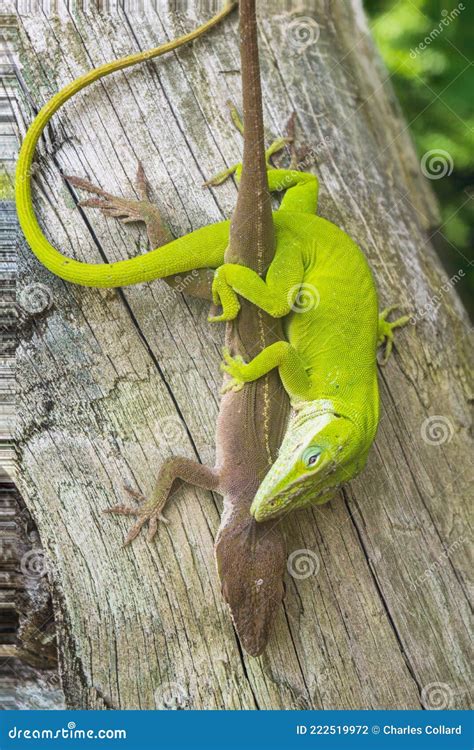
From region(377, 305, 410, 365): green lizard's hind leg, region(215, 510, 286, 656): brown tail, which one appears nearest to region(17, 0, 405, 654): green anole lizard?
region(215, 510, 286, 656): brown tail

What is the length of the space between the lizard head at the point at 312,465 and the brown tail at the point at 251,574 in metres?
0.11

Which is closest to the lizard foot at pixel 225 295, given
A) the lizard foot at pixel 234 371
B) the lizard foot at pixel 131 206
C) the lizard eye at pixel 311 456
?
the lizard foot at pixel 234 371

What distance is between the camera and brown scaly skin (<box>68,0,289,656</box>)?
2.60 meters

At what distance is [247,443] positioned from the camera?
2779 millimetres

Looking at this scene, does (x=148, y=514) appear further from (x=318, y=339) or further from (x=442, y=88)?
(x=442, y=88)

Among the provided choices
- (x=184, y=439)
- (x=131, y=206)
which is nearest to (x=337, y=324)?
(x=184, y=439)

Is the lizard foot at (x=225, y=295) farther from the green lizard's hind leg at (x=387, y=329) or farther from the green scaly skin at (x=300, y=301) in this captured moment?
the green lizard's hind leg at (x=387, y=329)

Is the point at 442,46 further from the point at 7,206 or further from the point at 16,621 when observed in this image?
the point at 16,621

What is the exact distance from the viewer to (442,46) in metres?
3.75

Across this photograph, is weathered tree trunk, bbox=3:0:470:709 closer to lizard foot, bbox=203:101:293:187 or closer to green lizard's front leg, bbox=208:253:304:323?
lizard foot, bbox=203:101:293:187

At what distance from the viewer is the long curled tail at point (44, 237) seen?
2770 millimetres

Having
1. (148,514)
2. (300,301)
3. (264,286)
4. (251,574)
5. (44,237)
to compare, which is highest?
(44,237)

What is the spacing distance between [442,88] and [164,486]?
2.75 m

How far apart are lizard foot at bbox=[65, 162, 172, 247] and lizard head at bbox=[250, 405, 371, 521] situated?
1060 millimetres
